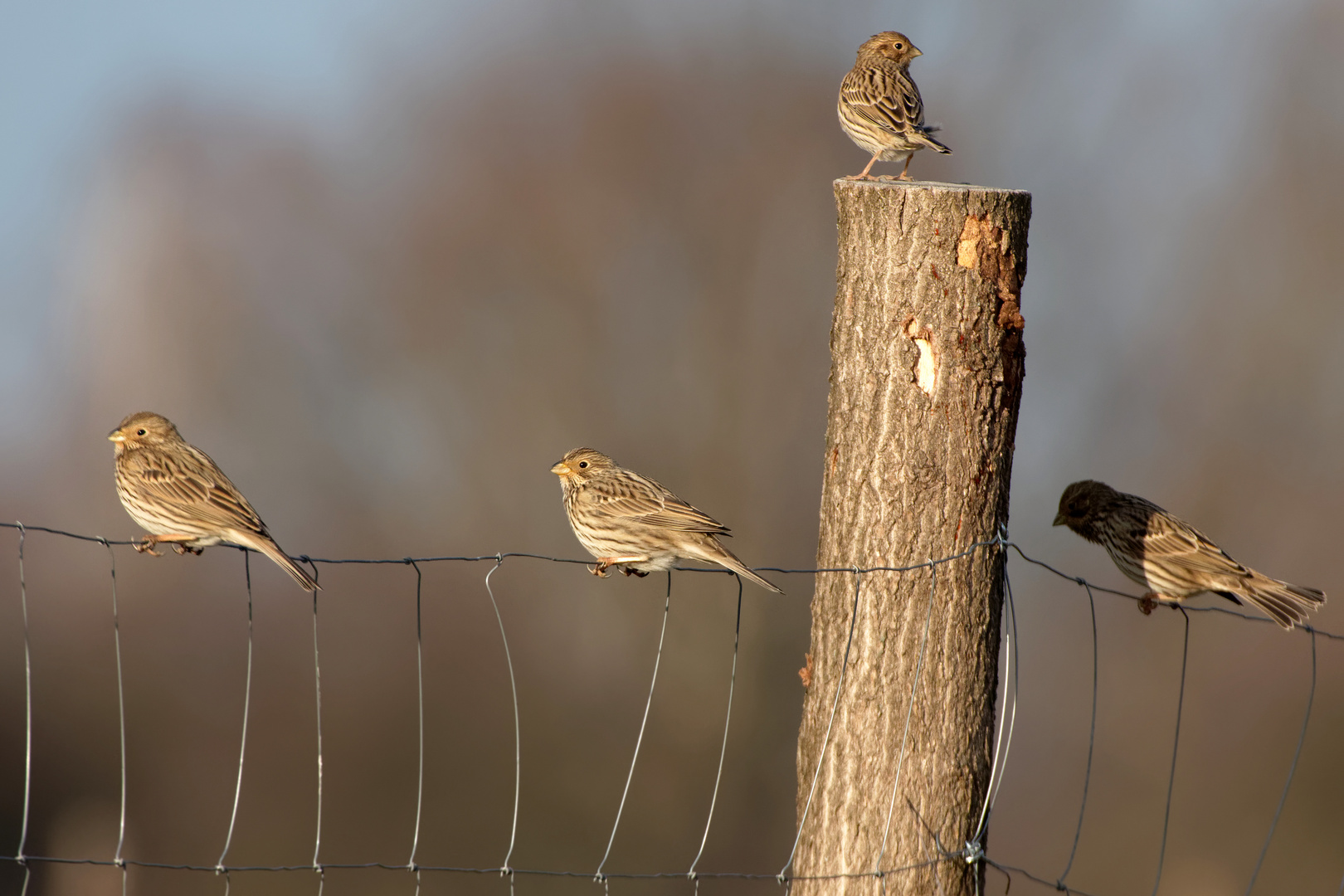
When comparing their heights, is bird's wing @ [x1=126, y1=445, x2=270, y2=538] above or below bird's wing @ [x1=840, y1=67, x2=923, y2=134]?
below

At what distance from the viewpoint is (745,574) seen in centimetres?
604

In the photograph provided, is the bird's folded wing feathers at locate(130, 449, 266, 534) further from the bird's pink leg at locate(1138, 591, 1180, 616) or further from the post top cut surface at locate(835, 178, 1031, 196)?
the bird's pink leg at locate(1138, 591, 1180, 616)

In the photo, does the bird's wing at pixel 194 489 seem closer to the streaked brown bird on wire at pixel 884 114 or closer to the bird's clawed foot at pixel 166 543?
the bird's clawed foot at pixel 166 543

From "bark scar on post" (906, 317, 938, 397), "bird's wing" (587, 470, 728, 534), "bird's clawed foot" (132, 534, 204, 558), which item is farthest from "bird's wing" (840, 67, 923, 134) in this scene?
"bird's clawed foot" (132, 534, 204, 558)

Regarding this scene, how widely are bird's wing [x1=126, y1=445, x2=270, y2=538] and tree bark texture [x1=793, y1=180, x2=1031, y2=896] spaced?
3121 mm

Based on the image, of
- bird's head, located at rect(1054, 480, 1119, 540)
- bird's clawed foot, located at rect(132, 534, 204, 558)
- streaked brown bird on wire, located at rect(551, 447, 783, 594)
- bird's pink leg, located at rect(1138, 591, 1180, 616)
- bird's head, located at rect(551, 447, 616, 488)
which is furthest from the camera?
bird's head, located at rect(1054, 480, 1119, 540)

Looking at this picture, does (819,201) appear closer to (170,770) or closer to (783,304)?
(783,304)

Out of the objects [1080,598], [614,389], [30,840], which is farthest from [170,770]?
[1080,598]

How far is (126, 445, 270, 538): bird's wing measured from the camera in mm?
6219

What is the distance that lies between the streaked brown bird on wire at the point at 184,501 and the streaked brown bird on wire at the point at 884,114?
4.30m

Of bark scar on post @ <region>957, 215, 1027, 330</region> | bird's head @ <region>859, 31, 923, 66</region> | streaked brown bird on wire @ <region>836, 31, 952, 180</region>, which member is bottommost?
bark scar on post @ <region>957, 215, 1027, 330</region>

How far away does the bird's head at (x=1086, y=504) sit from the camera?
7.77 meters

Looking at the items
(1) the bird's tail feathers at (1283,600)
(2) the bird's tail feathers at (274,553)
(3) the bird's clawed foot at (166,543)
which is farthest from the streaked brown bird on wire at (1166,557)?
(3) the bird's clawed foot at (166,543)

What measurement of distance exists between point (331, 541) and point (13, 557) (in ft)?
17.1
